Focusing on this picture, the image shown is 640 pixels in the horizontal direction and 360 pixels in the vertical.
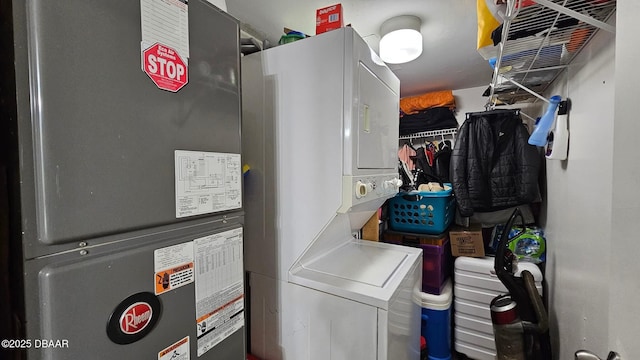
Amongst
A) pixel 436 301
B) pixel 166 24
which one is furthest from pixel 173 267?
pixel 436 301

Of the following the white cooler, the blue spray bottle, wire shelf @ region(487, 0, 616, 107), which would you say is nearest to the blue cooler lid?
the white cooler

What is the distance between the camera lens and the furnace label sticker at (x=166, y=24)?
640 mm

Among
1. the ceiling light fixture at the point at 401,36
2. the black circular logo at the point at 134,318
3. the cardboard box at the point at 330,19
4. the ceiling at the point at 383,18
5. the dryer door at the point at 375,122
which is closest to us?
the black circular logo at the point at 134,318

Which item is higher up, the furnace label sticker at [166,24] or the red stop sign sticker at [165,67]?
the furnace label sticker at [166,24]

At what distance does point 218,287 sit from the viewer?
0.84 meters

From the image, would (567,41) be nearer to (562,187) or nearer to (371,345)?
(562,187)

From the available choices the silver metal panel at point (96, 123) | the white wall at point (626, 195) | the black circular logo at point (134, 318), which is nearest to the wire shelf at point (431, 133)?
the white wall at point (626, 195)

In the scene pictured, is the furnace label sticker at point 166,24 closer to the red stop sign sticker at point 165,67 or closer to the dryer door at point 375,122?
the red stop sign sticker at point 165,67

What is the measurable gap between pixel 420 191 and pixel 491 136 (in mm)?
853

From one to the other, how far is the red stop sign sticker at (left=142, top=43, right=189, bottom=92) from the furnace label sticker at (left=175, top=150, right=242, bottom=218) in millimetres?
179

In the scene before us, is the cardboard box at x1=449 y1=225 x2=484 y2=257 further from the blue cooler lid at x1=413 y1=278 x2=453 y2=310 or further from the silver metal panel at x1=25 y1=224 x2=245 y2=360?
the silver metal panel at x1=25 y1=224 x2=245 y2=360

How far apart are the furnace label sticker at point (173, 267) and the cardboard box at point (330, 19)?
126 cm

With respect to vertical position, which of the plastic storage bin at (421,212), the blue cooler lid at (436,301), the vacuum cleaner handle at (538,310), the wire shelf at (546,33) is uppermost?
the wire shelf at (546,33)

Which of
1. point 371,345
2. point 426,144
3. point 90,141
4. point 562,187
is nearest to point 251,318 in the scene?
point 371,345
